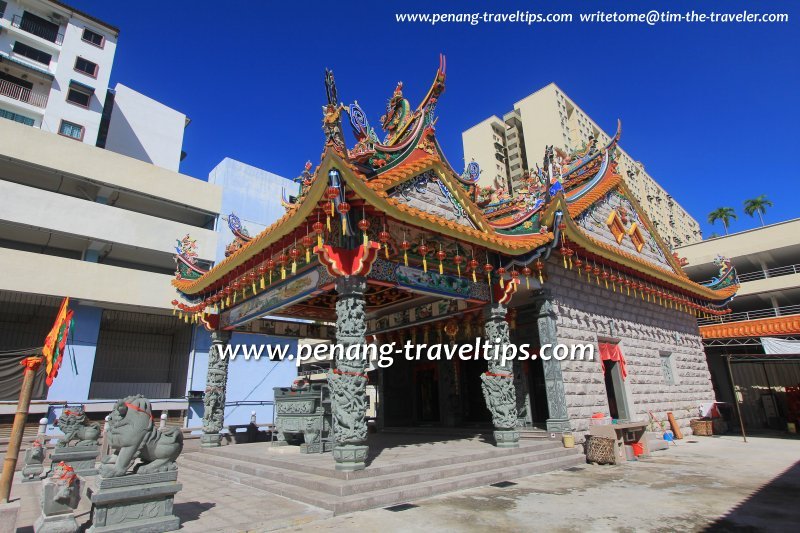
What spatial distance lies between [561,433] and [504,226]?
4.83 meters

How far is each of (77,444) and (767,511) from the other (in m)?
10.9

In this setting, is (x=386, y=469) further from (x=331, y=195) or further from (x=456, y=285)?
(x=331, y=195)

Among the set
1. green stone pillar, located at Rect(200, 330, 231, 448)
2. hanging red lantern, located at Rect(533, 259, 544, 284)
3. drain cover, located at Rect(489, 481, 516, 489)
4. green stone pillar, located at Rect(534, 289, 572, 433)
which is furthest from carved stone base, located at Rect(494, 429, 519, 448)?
green stone pillar, located at Rect(200, 330, 231, 448)

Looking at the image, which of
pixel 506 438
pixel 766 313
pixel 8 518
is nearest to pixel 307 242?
pixel 8 518

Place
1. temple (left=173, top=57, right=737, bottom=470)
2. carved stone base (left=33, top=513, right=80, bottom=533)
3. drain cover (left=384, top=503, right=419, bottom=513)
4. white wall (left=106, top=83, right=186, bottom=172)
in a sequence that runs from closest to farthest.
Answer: carved stone base (left=33, top=513, right=80, bottom=533) → drain cover (left=384, top=503, right=419, bottom=513) → temple (left=173, top=57, right=737, bottom=470) → white wall (left=106, top=83, right=186, bottom=172)

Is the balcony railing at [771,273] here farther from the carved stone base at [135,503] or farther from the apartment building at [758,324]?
the carved stone base at [135,503]

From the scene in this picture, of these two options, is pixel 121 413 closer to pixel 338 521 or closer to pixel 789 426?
pixel 338 521

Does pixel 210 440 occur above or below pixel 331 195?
below

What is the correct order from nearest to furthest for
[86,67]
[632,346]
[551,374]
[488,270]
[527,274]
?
[488,270] < [527,274] < [551,374] < [632,346] < [86,67]

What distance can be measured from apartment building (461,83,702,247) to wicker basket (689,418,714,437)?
146 ft

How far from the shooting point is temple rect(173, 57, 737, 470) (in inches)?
281

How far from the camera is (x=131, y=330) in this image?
20.3 metres

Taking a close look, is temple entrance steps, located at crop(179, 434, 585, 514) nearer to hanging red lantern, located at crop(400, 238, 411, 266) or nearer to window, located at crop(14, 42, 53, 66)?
hanging red lantern, located at crop(400, 238, 411, 266)

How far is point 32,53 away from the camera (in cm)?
2216
